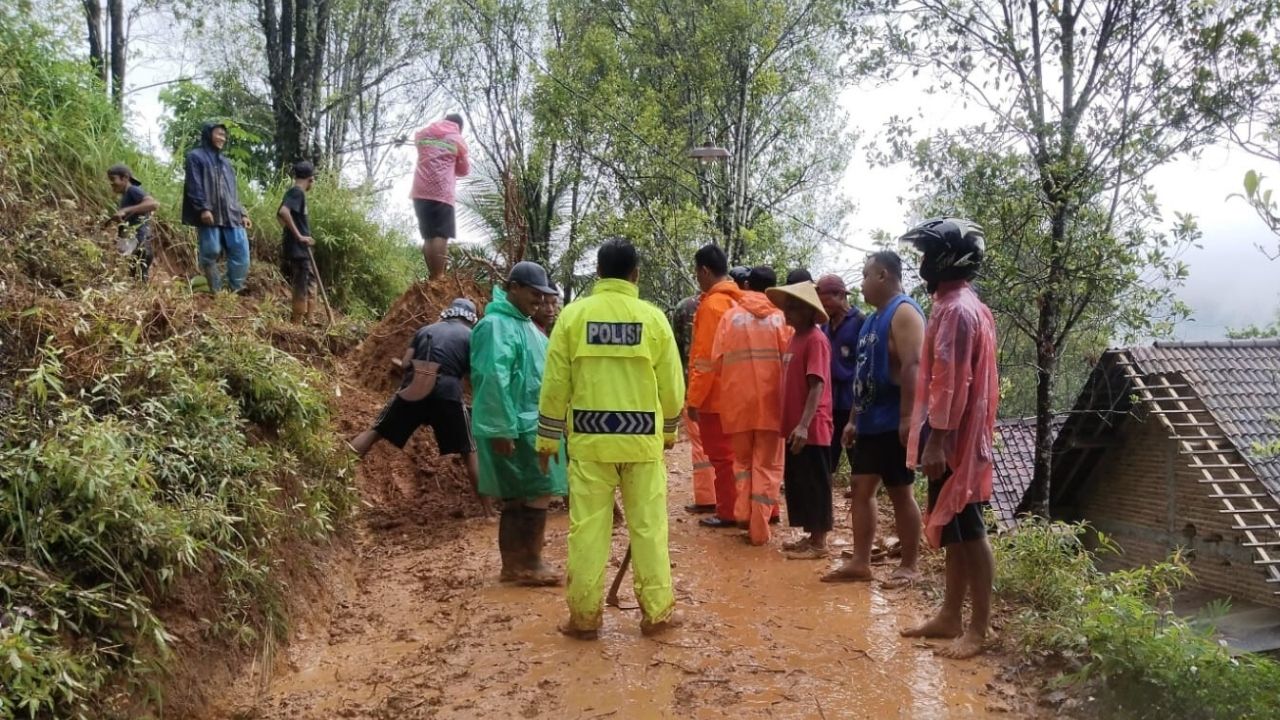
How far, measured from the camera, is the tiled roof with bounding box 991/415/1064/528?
1396 centimetres

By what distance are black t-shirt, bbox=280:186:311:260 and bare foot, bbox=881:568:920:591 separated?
21.6 feet

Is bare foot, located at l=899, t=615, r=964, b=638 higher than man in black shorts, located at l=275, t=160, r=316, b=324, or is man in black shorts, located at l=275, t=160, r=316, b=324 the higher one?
man in black shorts, located at l=275, t=160, r=316, b=324

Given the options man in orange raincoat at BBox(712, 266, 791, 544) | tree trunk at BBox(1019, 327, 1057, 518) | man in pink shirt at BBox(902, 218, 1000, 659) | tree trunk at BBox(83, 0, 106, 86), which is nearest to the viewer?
man in pink shirt at BBox(902, 218, 1000, 659)

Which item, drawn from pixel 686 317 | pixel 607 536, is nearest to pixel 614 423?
pixel 607 536

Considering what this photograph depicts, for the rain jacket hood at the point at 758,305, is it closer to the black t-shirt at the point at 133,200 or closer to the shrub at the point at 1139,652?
the shrub at the point at 1139,652

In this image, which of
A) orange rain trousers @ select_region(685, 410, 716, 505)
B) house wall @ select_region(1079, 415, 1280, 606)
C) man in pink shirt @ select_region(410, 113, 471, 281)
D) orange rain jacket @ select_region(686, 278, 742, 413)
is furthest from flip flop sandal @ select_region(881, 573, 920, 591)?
house wall @ select_region(1079, 415, 1280, 606)

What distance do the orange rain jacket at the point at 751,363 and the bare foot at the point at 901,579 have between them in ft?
3.85

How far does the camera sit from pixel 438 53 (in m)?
21.5

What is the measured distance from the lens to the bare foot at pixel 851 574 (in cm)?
491

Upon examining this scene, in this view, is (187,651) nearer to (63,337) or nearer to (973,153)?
(63,337)

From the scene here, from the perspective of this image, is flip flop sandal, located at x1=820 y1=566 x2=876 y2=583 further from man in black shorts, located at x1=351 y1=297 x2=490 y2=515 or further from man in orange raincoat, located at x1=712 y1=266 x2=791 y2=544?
man in black shorts, located at x1=351 y1=297 x2=490 y2=515

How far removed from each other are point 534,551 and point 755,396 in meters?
1.74

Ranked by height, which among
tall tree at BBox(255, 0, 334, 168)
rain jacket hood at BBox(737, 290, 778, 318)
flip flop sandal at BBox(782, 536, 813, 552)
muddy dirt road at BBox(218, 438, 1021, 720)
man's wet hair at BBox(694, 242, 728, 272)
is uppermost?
tall tree at BBox(255, 0, 334, 168)

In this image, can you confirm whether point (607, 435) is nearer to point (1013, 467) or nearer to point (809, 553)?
point (809, 553)
